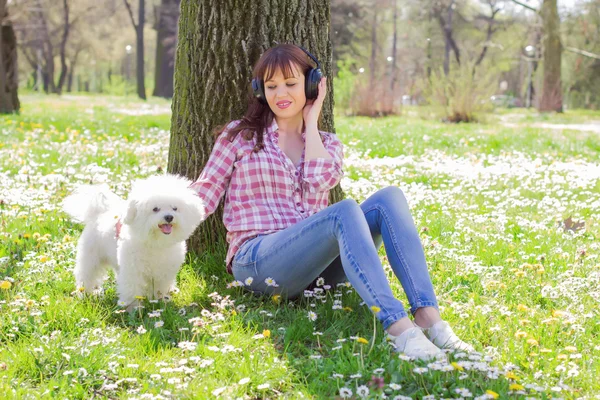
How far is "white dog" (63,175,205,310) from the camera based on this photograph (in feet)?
11.2

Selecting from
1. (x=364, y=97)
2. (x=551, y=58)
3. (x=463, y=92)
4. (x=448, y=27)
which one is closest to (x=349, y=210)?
(x=463, y=92)

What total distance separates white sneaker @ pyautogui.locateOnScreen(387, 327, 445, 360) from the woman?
110mm

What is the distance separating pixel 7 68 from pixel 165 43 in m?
17.7

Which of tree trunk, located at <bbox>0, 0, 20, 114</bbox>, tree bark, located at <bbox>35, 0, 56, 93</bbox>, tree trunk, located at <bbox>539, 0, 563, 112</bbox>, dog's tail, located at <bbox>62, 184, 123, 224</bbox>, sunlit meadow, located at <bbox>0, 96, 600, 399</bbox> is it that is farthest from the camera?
tree bark, located at <bbox>35, 0, 56, 93</bbox>

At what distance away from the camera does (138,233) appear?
3480mm

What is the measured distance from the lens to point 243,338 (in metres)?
3.24

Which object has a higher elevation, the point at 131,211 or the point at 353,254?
the point at 131,211

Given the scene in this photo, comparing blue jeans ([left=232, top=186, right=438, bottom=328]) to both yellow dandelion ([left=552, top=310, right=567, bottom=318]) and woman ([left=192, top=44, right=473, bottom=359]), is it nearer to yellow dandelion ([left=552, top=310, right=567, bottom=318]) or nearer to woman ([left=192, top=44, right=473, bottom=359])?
woman ([left=192, top=44, right=473, bottom=359])

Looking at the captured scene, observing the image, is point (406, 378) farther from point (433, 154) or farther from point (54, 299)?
point (433, 154)

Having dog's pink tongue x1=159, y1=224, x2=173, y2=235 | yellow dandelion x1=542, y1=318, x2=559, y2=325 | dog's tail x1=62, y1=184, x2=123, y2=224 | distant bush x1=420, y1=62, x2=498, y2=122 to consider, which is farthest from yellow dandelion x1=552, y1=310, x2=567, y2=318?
distant bush x1=420, y1=62, x2=498, y2=122

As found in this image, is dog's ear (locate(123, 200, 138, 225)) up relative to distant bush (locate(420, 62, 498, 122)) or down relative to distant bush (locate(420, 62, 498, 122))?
down

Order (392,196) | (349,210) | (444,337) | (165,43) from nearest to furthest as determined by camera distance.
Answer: (444,337) < (349,210) < (392,196) < (165,43)

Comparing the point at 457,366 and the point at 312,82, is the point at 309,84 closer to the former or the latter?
the point at 312,82

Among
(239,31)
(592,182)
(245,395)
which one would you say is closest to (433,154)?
(592,182)
